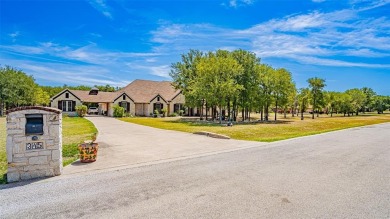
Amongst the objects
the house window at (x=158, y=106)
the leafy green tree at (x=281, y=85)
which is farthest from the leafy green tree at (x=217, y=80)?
the house window at (x=158, y=106)

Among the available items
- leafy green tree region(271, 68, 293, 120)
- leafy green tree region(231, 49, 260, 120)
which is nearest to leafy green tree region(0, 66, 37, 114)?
leafy green tree region(231, 49, 260, 120)

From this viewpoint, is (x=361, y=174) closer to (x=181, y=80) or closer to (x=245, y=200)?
(x=245, y=200)

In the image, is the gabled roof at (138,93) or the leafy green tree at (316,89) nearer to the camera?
the gabled roof at (138,93)

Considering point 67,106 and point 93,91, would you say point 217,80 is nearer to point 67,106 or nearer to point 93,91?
point 67,106

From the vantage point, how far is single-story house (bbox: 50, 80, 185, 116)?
139 ft

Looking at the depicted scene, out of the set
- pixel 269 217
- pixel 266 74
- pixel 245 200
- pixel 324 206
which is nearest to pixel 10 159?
pixel 245 200

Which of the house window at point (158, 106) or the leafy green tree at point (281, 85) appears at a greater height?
the leafy green tree at point (281, 85)

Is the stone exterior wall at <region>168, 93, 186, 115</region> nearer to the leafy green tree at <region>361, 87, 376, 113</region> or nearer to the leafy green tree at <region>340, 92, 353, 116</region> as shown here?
the leafy green tree at <region>340, 92, 353, 116</region>

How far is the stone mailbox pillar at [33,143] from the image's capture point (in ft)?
21.9

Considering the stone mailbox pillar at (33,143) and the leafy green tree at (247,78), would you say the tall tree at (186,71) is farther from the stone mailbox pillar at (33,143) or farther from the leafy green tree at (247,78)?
the stone mailbox pillar at (33,143)

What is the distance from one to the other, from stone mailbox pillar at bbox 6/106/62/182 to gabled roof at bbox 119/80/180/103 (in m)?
37.2

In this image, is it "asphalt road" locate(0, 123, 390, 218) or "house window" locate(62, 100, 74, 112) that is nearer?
"asphalt road" locate(0, 123, 390, 218)

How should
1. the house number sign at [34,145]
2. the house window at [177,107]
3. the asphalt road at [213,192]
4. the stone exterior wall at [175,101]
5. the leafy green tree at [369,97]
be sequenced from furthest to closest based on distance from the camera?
the leafy green tree at [369,97]
the house window at [177,107]
the stone exterior wall at [175,101]
the house number sign at [34,145]
the asphalt road at [213,192]

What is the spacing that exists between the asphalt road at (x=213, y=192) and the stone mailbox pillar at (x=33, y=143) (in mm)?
507
